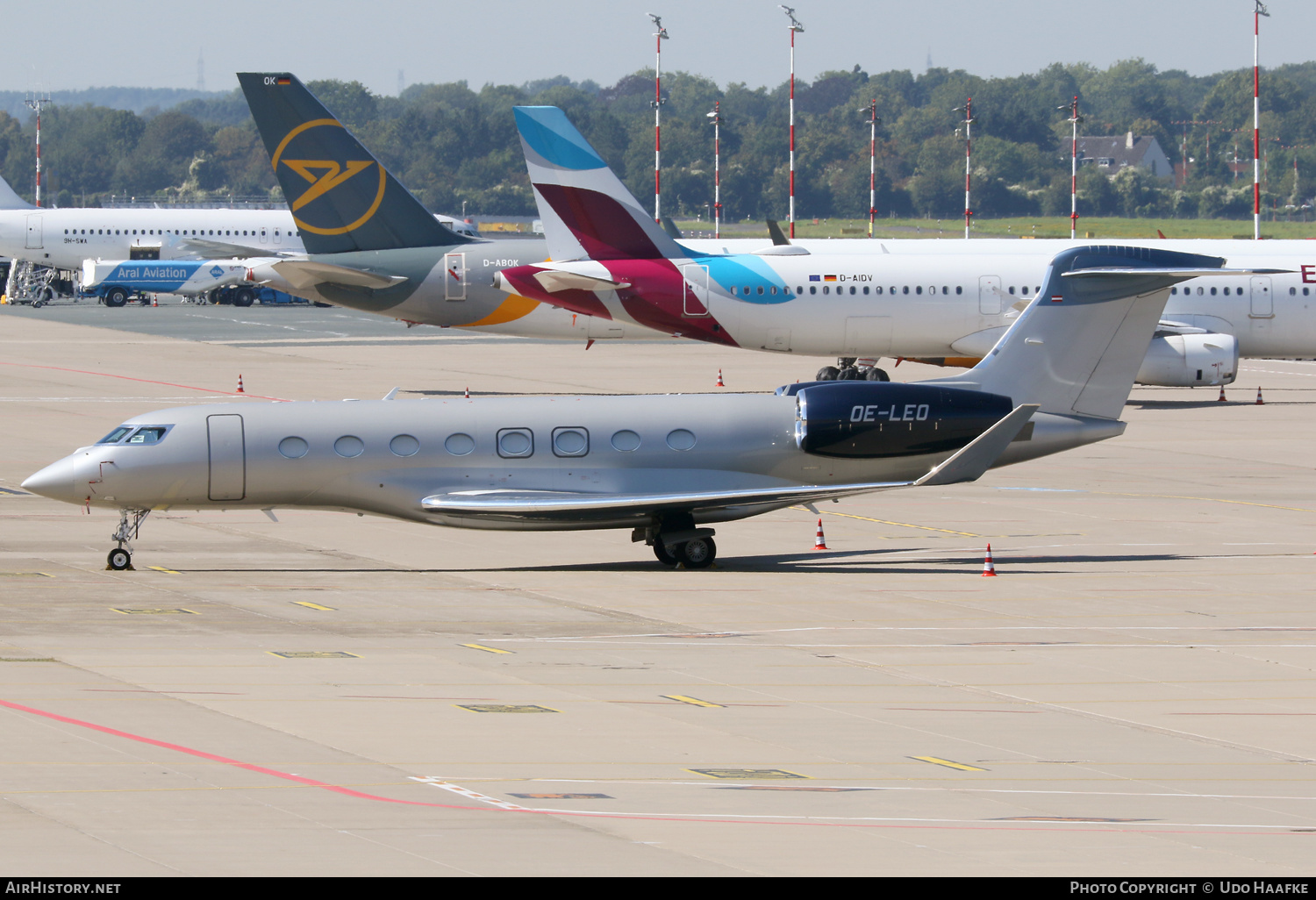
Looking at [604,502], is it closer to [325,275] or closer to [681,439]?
[681,439]

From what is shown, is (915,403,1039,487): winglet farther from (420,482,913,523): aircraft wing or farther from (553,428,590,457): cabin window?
(553,428,590,457): cabin window

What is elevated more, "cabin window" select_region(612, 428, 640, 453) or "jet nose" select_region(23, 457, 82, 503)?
"cabin window" select_region(612, 428, 640, 453)

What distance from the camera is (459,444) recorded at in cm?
3172

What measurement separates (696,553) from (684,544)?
25 centimetres

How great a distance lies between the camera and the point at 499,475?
31781 millimetres

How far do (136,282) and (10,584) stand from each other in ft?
290

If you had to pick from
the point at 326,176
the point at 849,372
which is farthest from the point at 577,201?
the point at 849,372

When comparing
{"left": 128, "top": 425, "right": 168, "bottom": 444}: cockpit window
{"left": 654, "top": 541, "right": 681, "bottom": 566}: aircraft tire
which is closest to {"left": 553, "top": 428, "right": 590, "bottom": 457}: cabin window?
{"left": 654, "top": 541, "right": 681, "bottom": 566}: aircraft tire

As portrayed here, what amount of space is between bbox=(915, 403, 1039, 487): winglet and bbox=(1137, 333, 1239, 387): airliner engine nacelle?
27.3 m

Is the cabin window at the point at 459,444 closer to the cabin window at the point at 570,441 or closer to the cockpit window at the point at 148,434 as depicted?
the cabin window at the point at 570,441

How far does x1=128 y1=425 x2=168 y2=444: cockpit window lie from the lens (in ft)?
102

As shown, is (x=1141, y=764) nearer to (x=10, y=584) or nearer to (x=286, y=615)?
(x=286, y=615)

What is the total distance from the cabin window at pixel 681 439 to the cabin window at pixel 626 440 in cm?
58

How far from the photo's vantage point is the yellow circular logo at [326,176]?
56531mm
